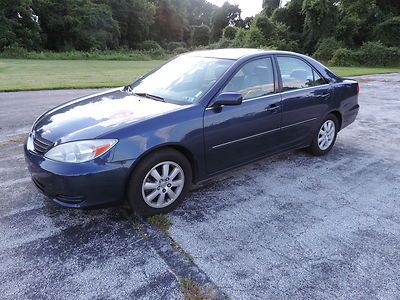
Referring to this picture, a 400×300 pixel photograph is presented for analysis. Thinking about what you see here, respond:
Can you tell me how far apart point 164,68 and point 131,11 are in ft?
176

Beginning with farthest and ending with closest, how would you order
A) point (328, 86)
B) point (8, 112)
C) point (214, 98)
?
point (8, 112), point (328, 86), point (214, 98)

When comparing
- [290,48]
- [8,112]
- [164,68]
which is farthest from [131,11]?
[164,68]

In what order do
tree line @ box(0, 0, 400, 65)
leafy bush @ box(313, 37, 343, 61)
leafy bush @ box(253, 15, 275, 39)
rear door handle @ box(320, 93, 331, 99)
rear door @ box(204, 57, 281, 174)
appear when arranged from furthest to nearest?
leafy bush @ box(253, 15, 275, 39) < tree line @ box(0, 0, 400, 65) < leafy bush @ box(313, 37, 343, 61) < rear door handle @ box(320, 93, 331, 99) < rear door @ box(204, 57, 281, 174)

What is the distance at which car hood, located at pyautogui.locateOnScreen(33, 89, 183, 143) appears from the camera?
3221mm

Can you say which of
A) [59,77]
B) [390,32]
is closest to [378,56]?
[390,32]

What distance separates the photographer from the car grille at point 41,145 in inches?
126

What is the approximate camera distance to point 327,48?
3172cm

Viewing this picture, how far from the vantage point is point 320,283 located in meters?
2.64

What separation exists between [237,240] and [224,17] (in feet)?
212

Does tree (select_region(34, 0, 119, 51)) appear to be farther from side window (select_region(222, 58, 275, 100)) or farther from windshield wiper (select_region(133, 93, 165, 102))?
side window (select_region(222, 58, 275, 100))

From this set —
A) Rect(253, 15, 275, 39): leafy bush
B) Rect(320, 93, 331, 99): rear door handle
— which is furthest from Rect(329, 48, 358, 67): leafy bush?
Rect(320, 93, 331, 99): rear door handle

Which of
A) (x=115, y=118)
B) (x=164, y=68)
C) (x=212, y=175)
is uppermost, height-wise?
(x=164, y=68)

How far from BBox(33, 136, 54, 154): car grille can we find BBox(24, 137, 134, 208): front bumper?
0.08m

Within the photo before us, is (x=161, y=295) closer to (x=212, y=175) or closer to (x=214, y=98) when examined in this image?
(x=212, y=175)
